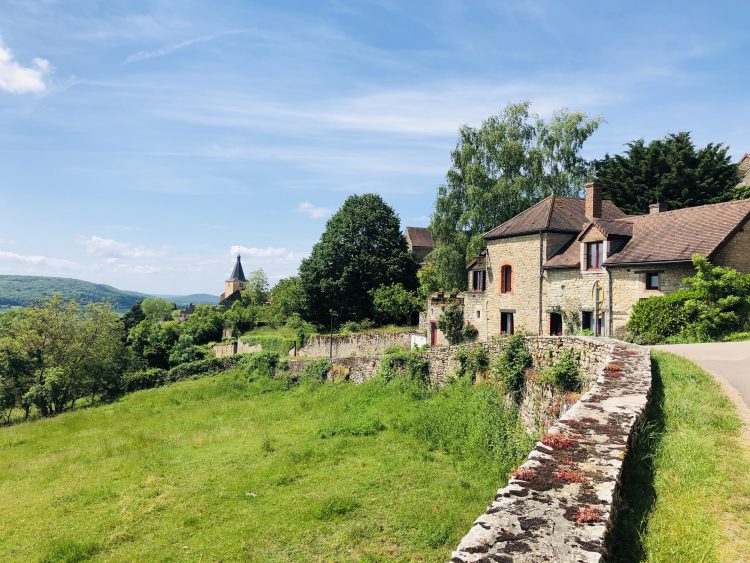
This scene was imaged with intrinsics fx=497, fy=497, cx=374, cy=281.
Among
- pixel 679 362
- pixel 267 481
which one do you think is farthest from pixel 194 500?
pixel 679 362

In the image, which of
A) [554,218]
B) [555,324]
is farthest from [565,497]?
[554,218]

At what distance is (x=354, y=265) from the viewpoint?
41.7m

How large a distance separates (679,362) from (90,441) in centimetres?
2065

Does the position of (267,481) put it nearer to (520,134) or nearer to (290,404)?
(290,404)

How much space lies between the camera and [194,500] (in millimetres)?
11062

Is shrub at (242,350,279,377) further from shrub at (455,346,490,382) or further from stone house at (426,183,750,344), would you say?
shrub at (455,346,490,382)

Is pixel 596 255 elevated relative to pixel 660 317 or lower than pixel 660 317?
elevated

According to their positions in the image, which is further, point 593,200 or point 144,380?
point 144,380

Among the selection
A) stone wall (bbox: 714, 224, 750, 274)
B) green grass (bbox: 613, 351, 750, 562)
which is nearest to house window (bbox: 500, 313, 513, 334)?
stone wall (bbox: 714, 224, 750, 274)

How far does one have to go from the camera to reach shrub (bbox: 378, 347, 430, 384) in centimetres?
1884

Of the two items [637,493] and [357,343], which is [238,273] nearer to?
[357,343]

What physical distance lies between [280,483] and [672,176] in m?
30.8

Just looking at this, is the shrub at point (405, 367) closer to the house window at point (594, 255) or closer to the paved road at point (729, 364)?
the paved road at point (729, 364)

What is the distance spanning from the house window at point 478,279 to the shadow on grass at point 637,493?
22170 millimetres
